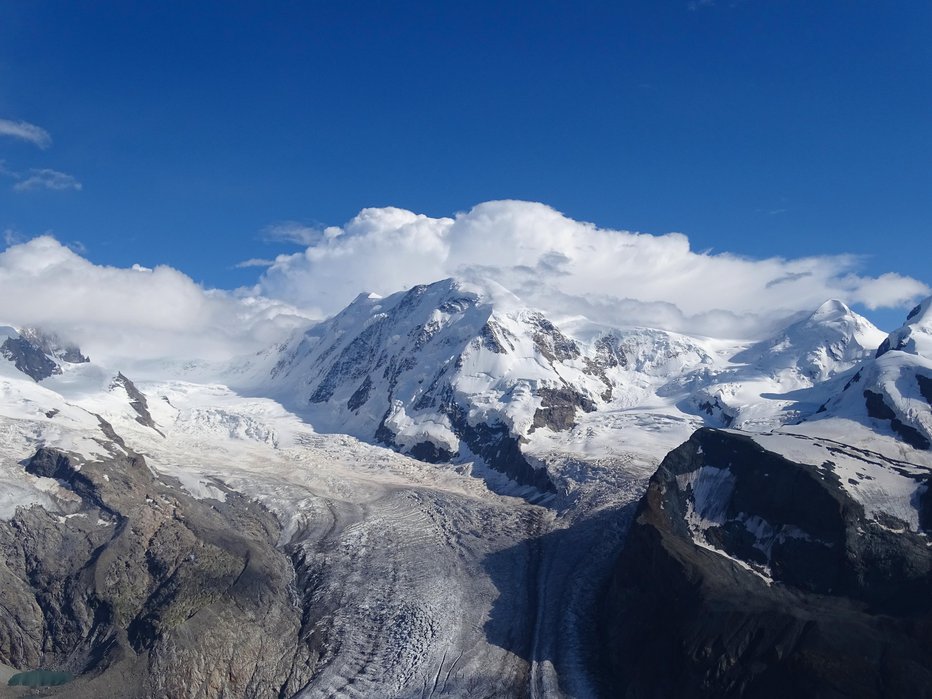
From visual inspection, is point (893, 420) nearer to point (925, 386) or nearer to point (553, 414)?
point (925, 386)

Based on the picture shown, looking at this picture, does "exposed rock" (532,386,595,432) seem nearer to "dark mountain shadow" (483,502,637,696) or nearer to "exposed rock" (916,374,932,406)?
"dark mountain shadow" (483,502,637,696)

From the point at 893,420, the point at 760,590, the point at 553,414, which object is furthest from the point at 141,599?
the point at 893,420

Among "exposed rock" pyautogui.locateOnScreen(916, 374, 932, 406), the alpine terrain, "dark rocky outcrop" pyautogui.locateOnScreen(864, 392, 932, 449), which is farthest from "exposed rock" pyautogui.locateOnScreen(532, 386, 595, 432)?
"exposed rock" pyautogui.locateOnScreen(916, 374, 932, 406)

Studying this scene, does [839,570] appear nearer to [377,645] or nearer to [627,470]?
[377,645]

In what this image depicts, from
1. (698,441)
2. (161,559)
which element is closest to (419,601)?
(161,559)

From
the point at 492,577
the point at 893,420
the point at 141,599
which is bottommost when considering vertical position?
the point at 141,599
